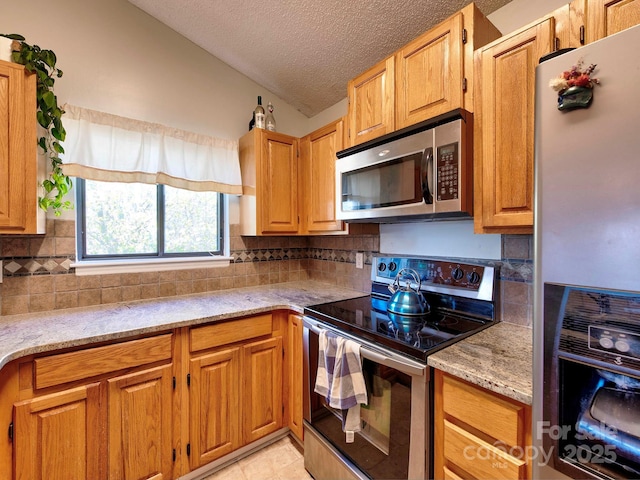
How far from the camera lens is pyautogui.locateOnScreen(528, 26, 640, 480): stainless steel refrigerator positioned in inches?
23.0

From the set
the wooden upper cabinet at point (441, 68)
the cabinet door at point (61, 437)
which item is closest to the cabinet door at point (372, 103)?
the wooden upper cabinet at point (441, 68)

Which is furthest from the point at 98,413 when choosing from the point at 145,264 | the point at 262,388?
the point at 145,264

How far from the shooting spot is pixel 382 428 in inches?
48.1

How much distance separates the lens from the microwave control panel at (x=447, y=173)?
1214 mm

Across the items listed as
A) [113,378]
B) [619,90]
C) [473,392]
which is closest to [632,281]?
[619,90]

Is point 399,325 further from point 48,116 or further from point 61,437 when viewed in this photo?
point 48,116

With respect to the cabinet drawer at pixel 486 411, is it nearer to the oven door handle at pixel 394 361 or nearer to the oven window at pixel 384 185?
the oven door handle at pixel 394 361

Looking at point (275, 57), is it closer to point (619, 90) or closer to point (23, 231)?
point (23, 231)

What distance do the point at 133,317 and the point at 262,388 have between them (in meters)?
0.86

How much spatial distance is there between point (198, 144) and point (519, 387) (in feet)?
7.57

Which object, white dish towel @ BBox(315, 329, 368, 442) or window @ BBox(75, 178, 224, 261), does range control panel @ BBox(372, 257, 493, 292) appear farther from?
window @ BBox(75, 178, 224, 261)

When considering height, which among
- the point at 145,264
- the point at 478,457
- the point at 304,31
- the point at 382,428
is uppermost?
the point at 304,31

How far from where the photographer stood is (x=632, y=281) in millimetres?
572

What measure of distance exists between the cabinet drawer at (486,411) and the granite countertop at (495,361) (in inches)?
1.9
